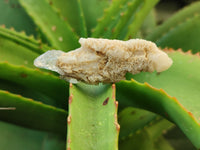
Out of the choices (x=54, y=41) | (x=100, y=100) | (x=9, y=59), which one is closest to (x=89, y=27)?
(x=54, y=41)

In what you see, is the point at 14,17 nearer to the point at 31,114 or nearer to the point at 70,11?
the point at 70,11

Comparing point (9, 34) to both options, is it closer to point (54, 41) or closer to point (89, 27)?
point (54, 41)

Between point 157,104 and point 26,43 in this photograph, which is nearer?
point 157,104

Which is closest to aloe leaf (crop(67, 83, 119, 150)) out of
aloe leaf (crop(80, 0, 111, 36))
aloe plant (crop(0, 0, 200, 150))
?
aloe plant (crop(0, 0, 200, 150))

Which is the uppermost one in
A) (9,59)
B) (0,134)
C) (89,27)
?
(89,27)

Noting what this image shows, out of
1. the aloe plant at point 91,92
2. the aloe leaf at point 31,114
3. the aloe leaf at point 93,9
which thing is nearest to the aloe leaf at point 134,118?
the aloe plant at point 91,92

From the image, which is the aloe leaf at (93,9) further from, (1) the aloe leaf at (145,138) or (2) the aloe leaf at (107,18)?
(1) the aloe leaf at (145,138)

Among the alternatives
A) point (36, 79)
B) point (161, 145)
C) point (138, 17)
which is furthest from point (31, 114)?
point (161, 145)
